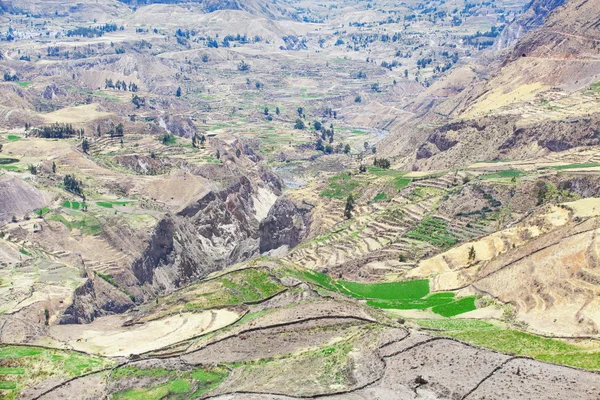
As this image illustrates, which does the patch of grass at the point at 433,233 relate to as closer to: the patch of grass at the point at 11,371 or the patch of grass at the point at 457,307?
the patch of grass at the point at 457,307

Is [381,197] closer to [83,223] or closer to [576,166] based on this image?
[576,166]

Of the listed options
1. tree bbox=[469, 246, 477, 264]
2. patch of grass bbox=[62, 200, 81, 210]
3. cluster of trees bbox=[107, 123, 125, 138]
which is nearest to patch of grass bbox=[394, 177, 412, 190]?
tree bbox=[469, 246, 477, 264]

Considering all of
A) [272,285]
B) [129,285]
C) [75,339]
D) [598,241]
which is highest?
[598,241]

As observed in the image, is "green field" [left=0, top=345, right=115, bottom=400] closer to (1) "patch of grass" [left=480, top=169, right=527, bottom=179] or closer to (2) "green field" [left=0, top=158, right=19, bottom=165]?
(1) "patch of grass" [left=480, top=169, right=527, bottom=179]

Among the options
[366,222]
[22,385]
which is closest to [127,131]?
[366,222]

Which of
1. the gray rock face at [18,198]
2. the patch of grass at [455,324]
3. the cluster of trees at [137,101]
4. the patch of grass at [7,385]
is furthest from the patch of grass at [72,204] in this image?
the cluster of trees at [137,101]

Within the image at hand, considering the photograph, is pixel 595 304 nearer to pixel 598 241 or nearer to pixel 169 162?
pixel 598 241
